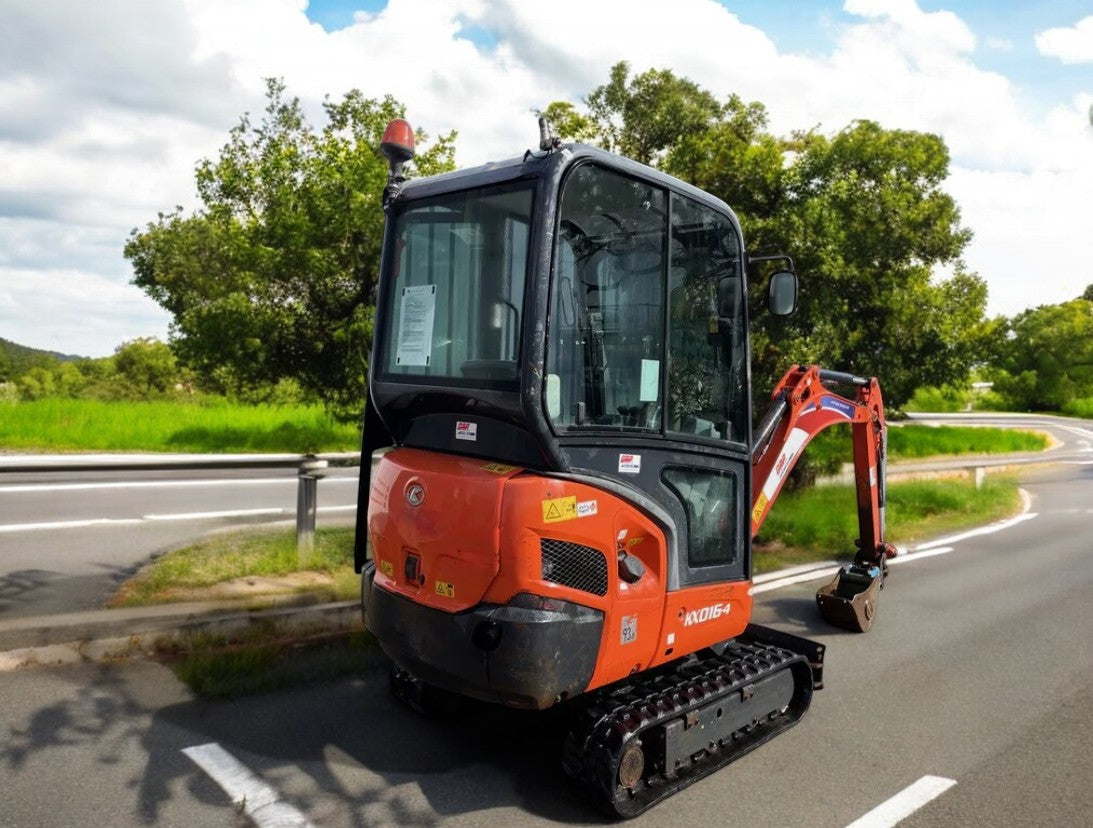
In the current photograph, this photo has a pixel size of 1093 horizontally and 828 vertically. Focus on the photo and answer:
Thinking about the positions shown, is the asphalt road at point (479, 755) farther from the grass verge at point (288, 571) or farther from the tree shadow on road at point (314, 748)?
the grass verge at point (288, 571)

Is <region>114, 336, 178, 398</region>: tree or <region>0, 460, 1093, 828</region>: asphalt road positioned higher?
<region>114, 336, 178, 398</region>: tree

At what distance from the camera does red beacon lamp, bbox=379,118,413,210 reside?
4.46m

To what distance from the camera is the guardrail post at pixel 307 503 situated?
7.41m

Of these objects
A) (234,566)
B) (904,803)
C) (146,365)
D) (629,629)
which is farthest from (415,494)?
(146,365)

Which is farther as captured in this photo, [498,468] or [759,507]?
[759,507]

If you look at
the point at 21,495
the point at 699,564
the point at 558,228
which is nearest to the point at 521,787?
the point at 699,564

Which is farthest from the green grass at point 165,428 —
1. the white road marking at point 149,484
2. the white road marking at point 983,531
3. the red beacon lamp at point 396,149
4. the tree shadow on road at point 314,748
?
the red beacon lamp at point 396,149

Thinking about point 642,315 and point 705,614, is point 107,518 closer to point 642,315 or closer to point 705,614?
point 705,614

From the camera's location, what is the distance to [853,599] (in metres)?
6.89

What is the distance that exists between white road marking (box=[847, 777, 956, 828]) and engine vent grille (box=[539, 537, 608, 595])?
1598mm

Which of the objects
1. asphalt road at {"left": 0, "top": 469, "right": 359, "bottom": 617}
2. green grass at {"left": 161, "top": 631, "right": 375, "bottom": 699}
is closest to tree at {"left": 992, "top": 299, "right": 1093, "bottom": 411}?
asphalt road at {"left": 0, "top": 469, "right": 359, "bottom": 617}

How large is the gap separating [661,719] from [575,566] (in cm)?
90

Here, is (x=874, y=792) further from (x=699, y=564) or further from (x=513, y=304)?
(x=513, y=304)

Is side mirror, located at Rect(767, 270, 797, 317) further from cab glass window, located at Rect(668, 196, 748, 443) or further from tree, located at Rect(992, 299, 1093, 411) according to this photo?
tree, located at Rect(992, 299, 1093, 411)
